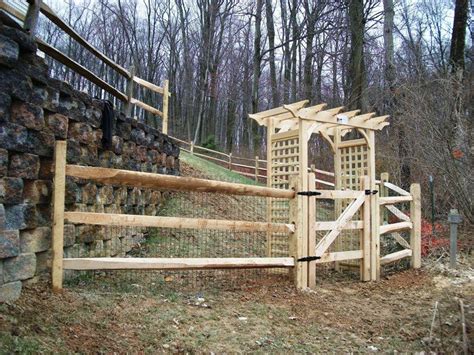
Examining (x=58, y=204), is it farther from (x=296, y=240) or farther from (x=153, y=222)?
(x=296, y=240)

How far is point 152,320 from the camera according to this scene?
309 centimetres

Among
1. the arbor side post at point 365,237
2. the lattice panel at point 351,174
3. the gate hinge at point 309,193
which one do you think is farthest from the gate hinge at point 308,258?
the lattice panel at point 351,174

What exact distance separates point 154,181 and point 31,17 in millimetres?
1727

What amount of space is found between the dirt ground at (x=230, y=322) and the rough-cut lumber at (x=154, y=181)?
3.15ft

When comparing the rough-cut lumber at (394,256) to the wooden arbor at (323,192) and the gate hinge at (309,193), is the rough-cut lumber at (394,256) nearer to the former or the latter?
the wooden arbor at (323,192)

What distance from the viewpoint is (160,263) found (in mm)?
3633

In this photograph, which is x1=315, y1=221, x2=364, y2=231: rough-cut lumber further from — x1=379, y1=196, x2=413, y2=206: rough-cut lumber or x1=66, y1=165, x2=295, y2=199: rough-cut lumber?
x1=66, y1=165, x2=295, y2=199: rough-cut lumber

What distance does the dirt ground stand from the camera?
2.65 meters

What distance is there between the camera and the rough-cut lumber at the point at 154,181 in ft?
11.3

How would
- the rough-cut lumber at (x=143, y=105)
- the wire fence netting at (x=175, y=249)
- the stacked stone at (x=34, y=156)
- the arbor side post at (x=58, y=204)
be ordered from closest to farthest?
the stacked stone at (x=34, y=156) < the arbor side post at (x=58, y=204) < the wire fence netting at (x=175, y=249) < the rough-cut lumber at (x=143, y=105)

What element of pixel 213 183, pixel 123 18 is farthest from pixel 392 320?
pixel 123 18

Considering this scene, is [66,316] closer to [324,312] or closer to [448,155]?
[324,312]

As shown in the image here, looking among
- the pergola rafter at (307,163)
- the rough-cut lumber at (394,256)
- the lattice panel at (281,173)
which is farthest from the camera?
the rough-cut lumber at (394,256)

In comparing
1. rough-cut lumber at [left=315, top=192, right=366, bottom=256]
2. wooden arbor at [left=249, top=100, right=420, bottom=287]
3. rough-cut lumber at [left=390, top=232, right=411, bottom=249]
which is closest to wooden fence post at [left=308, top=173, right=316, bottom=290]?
wooden arbor at [left=249, top=100, right=420, bottom=287]
